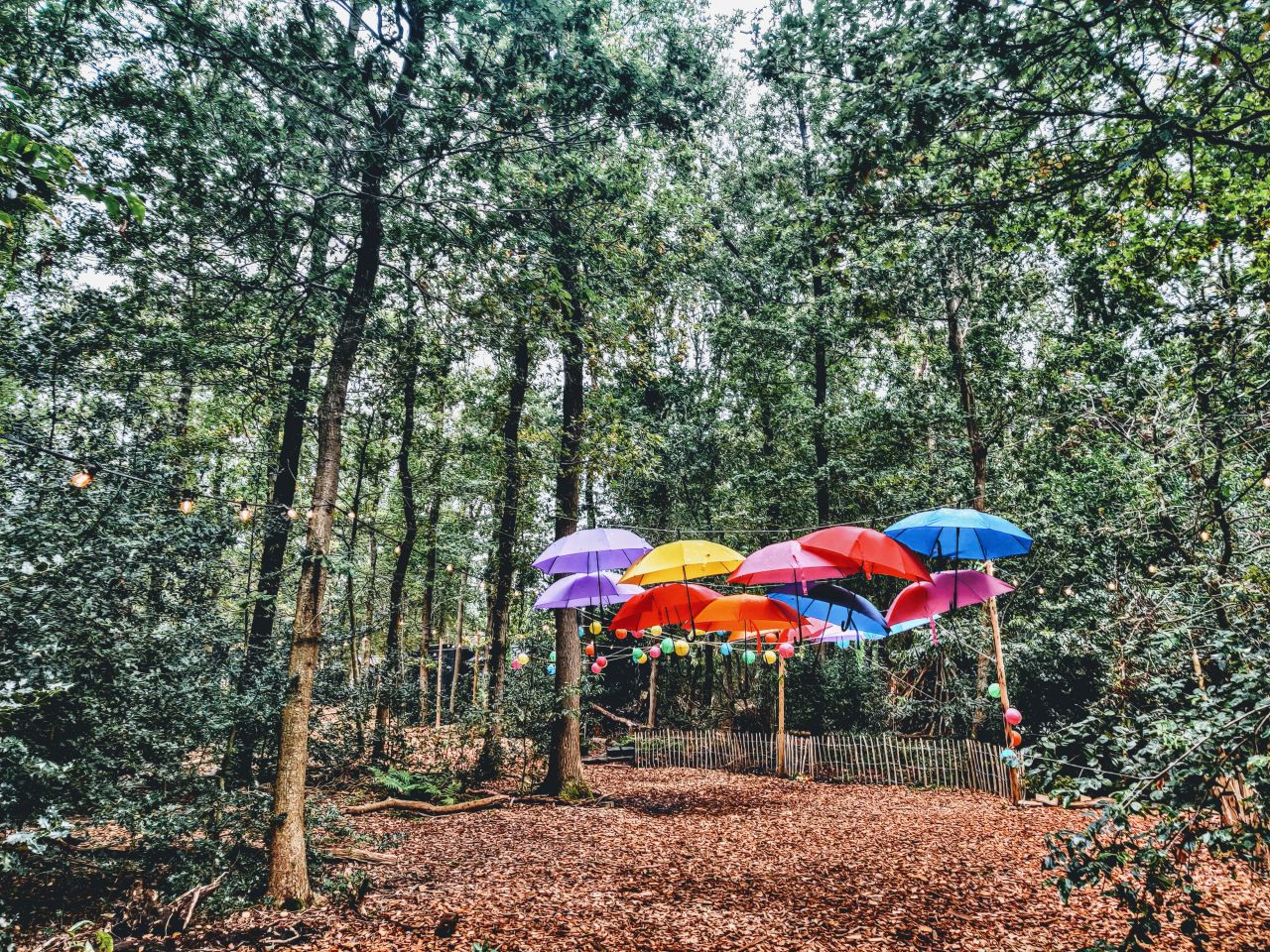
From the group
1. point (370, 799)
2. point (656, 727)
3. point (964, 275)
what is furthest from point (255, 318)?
point (656, 727)

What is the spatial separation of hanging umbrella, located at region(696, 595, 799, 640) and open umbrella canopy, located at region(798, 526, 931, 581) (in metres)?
1.70

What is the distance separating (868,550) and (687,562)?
1672 millimetres

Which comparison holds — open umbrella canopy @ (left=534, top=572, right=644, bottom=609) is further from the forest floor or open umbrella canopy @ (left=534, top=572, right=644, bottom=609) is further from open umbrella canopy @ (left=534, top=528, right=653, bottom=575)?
the forest floor

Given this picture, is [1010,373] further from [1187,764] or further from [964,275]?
[1187,764]

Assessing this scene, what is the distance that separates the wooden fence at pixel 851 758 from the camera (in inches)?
419

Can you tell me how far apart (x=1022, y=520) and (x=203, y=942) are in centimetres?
1317

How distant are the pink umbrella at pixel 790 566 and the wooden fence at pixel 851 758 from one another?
7107 mm

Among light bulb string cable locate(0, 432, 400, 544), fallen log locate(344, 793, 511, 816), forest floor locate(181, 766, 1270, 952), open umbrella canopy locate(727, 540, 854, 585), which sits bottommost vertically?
fallen log locate(344, 793, 511, 816)

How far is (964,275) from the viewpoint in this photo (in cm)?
1161

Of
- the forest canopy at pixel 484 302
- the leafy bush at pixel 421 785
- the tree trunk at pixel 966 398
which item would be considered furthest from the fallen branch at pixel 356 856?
the tree trunk at pixel 966 398

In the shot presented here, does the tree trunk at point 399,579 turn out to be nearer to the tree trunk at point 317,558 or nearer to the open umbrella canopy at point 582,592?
the tree trunk at point 317,558

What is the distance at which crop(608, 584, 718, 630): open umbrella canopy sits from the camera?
6.75 m

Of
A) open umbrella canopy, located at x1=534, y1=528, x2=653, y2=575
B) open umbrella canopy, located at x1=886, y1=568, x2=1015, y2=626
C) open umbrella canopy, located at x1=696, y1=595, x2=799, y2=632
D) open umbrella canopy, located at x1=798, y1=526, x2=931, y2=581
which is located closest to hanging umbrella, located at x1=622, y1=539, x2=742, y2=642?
open umbrella canopy, located at x1=534, y1=528, x2=653, y2=575

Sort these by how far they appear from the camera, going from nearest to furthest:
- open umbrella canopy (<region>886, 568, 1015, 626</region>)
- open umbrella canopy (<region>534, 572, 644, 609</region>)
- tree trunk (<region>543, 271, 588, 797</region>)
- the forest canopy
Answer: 1. the forest canopy
2. open umbrella canopy (<region>886, 568, 1015, 626</region>)
3. open umbrella canopy (<region>534, 572, 644, 609</region>)
4. tree trunk (<region>543, 271, 588, 797</region>)
